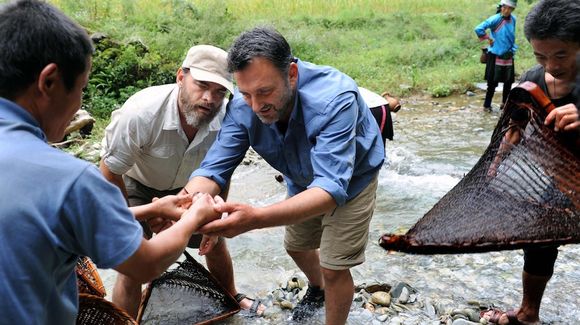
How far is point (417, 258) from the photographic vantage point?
180 inches

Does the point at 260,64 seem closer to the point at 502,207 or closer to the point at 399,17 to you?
the point at 502,207

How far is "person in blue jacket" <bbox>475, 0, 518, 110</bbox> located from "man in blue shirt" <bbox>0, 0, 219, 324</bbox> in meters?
8.42

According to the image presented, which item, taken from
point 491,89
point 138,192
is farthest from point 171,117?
point 491,89

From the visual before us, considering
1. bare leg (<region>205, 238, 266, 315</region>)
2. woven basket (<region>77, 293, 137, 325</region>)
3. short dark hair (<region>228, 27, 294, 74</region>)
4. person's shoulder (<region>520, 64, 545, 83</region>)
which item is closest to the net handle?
person's shoulder (<region>520, 64, 545, 83</region>)

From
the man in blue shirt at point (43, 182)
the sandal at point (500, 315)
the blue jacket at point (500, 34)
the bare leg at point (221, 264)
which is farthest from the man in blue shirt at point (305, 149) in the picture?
the blue jacket at point (500, 34)

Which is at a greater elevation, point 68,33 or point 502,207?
point 68,33

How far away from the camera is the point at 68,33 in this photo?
1.55 metres

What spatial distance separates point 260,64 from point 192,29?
31.2 ft

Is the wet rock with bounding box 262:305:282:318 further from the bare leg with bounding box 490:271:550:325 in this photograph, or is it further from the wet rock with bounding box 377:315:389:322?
the bare leg with bounding box 490:271:550:325

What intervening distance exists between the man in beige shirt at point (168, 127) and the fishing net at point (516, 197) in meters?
1.25

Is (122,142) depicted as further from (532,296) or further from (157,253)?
(532,296)

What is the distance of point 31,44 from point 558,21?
215 cm

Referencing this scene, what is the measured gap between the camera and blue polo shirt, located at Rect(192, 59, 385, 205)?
104 inches

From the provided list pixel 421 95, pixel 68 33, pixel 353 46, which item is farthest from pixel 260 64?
pixel 353 46
